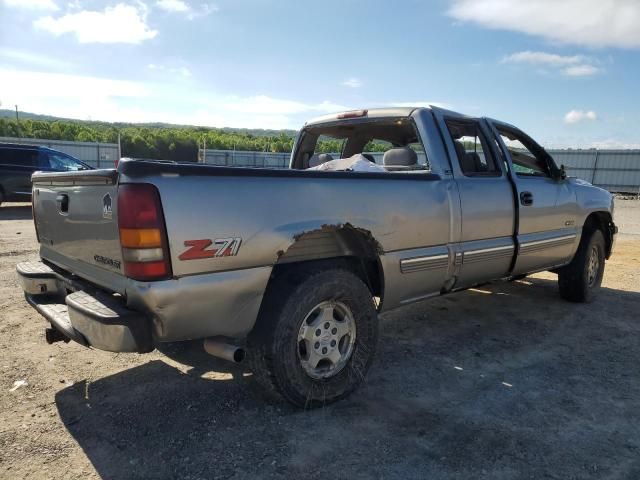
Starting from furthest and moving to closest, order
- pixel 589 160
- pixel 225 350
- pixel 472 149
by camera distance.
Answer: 1. pixel 589 160
2. pixel 472 149
3. pixel 225 350

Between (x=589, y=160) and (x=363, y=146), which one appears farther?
(x=589, y=160)

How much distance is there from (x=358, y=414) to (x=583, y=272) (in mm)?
3837

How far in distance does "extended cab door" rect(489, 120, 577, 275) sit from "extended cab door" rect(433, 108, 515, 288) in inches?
6.2

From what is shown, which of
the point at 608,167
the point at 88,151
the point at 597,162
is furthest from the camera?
the point at 597,162

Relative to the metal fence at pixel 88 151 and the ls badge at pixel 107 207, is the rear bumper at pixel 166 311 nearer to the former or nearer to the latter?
the ls badge at pixel 107 207

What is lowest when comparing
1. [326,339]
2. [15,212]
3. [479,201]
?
[15,212]

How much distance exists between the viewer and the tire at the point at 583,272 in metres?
5.69

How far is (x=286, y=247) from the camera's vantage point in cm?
283

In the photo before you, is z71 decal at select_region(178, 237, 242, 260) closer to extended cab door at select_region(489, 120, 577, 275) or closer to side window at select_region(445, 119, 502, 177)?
side window at select_region(445, 119, 502, 177)

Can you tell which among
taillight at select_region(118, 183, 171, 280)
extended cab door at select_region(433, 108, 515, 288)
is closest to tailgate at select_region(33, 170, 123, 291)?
taillight at select_region(118, 183, 171, 280)

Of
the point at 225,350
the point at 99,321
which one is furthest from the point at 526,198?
A: the point at 99,321

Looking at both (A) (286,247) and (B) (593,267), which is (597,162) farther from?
(A) (286,247)

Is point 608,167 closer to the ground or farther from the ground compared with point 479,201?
farther from the ground

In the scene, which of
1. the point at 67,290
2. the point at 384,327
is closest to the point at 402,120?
the point at 384,327
